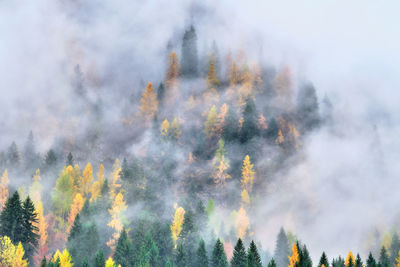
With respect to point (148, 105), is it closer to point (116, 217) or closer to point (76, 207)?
point (76, 207)

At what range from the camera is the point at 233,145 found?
149625mm

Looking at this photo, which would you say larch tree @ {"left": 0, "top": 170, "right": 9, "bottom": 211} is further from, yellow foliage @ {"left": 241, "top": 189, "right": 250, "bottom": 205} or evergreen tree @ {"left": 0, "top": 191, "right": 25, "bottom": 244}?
yellow foliage @ {"left": 241, "top": 189, "right": 250, "bottom": 205}

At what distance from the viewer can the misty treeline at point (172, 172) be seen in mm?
85625

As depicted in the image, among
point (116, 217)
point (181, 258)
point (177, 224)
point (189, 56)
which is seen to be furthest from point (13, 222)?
point (189, 56)

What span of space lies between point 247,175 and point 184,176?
20.4m

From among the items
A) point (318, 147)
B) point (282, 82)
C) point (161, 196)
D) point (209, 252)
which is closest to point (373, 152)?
point (318, 147)

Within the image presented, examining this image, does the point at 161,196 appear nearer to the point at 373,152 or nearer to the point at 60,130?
the point at 60,130

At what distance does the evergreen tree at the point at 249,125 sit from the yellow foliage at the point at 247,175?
11.4 m

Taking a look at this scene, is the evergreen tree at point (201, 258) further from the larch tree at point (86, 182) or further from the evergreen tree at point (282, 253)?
the larch tree at point (86, 182)

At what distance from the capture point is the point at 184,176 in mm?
143500

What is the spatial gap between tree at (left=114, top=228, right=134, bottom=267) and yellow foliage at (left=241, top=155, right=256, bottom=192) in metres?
59.1

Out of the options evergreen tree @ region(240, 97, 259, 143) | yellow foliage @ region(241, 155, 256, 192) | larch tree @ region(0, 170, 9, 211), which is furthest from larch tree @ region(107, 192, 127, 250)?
evergreen tree @ region(240, 97, 259, 143)

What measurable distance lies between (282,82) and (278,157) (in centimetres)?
3796

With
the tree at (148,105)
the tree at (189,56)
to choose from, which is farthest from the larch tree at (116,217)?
the tree at (189,56)
